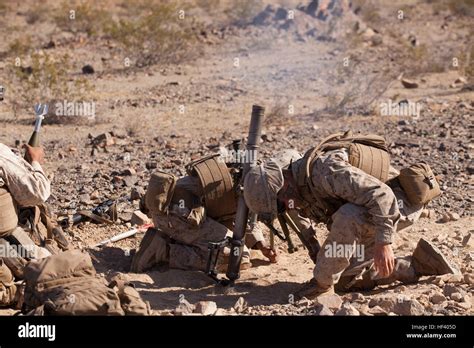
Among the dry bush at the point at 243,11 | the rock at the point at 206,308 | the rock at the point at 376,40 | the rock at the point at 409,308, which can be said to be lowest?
the rock at the point at 206,308

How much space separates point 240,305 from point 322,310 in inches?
25.3

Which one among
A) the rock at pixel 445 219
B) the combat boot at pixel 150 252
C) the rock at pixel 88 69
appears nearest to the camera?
the combat boot at pixel 150 252

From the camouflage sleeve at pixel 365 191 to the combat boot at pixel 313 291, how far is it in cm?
59

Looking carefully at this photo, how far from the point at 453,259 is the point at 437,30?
15.7m

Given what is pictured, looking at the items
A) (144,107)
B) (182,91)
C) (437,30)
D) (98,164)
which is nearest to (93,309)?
(98,164)

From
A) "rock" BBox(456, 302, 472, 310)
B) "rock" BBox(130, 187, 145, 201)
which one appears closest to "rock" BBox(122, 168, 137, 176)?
"rock" BBox(130, 187, 145, 201)

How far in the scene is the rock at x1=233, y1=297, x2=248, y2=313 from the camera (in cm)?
543

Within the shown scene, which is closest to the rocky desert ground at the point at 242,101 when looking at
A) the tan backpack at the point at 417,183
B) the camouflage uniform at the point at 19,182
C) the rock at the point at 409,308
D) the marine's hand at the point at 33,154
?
the rock at the point at 409,308

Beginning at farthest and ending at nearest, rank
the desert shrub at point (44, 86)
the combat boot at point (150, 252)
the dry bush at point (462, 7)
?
the dry bush at point (462, 7), the desert shrub at point (44, 86), the combat boot at point (150, 252)

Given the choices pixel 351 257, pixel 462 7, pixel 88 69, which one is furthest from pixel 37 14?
pixel 351 257

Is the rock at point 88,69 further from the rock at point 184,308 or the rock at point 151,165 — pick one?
the rock at point 184,308

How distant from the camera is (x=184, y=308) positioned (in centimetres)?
519

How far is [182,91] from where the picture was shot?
1366 cm

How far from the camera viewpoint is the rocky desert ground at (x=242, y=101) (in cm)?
614
